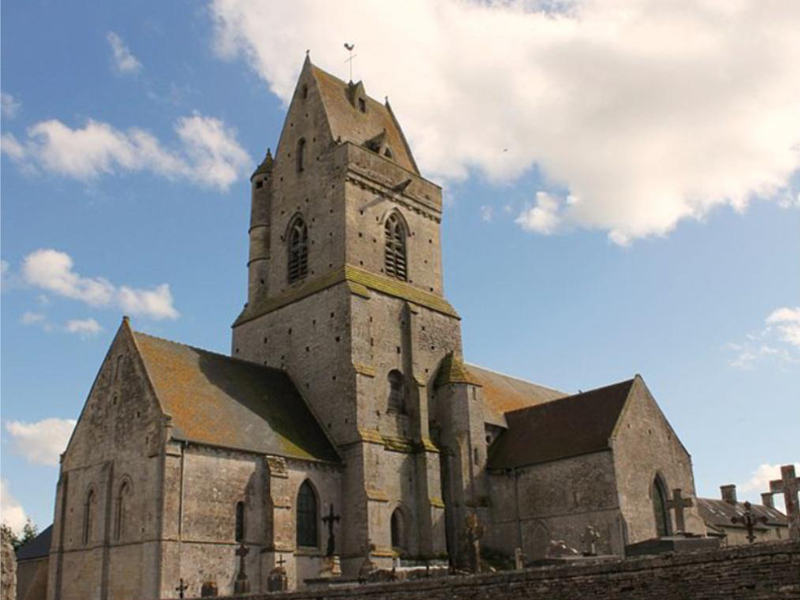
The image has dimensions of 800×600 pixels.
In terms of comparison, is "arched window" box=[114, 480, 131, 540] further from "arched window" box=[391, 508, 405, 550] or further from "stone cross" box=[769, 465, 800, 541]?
"stone cross" box=[769, 465, 800, 541]

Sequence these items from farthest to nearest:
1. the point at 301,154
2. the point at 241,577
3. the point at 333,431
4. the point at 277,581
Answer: the point at 301,154, the point at 333,431, the point at 241,577, the point at 277,581

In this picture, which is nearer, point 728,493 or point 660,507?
point 660,507

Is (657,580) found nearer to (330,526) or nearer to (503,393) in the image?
(330,526)

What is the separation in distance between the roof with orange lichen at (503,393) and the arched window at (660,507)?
7.48 meters

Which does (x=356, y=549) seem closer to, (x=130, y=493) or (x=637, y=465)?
(x=130, y=493)

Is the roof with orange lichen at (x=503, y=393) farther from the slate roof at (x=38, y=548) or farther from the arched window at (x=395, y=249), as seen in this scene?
Answer: the slate roof at (x=38, y=548)

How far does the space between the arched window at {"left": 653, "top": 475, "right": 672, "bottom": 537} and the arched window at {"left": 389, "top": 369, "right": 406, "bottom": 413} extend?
10440 mm

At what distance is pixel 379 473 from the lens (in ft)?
106

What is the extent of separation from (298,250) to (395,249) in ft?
14.4

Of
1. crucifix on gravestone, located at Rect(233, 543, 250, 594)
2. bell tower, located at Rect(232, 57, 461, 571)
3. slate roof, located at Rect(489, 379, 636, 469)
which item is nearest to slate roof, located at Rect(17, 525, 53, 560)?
bell tower, located at Rect(232, 57, 461, 571)

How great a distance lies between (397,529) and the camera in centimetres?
3269

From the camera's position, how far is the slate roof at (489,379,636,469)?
33.2 metres

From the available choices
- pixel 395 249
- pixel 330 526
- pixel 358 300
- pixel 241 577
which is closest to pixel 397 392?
pixel 358 300

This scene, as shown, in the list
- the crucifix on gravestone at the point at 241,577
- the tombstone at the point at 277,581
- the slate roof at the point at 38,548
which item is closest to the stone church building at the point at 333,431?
the crucifix on gravestone at the point at 241,577
